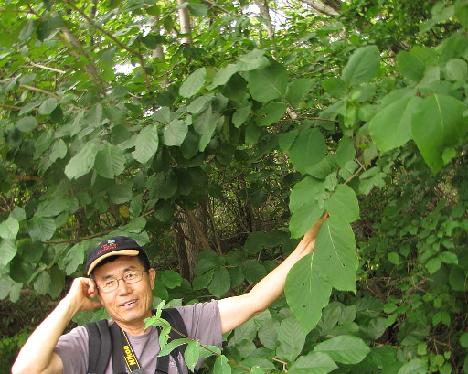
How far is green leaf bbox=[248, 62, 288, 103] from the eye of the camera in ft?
6.64

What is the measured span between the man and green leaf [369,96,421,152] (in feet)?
2.36

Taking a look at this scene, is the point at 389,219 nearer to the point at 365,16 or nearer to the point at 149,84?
the point at 149,84

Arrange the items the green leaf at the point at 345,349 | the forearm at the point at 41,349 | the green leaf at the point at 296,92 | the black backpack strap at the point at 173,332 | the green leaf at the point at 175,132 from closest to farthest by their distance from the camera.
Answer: the green leaf at the point at 345,349
the forearm at the point at 41,349
the black backpack strap at the point at 173,332
the green leaf at the point at 296,92
the green leaf at the point at 175,132

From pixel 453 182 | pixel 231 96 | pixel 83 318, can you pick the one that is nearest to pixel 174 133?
pixel 231 96

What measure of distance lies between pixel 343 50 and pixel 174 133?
71.3 inches

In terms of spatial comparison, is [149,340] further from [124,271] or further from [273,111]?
[273,111]

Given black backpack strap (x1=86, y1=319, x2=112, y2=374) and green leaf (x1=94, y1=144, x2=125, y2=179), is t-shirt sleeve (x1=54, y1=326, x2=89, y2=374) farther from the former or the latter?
green leaf (x1=94, y1=144, x2=125, y2=179)

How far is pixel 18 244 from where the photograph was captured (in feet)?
8.03

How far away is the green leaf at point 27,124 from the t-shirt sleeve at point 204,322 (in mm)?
1308

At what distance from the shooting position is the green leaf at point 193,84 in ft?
7.06

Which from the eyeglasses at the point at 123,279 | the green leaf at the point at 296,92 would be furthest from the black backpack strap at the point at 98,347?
the green leaf at the point at 296,92

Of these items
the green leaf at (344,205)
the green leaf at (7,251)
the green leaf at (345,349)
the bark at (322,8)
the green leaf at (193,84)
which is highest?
the green leaf at (193,84)

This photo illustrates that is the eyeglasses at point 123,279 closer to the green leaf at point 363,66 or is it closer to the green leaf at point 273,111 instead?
the green leaf at point 273,111

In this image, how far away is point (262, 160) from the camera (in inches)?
169
